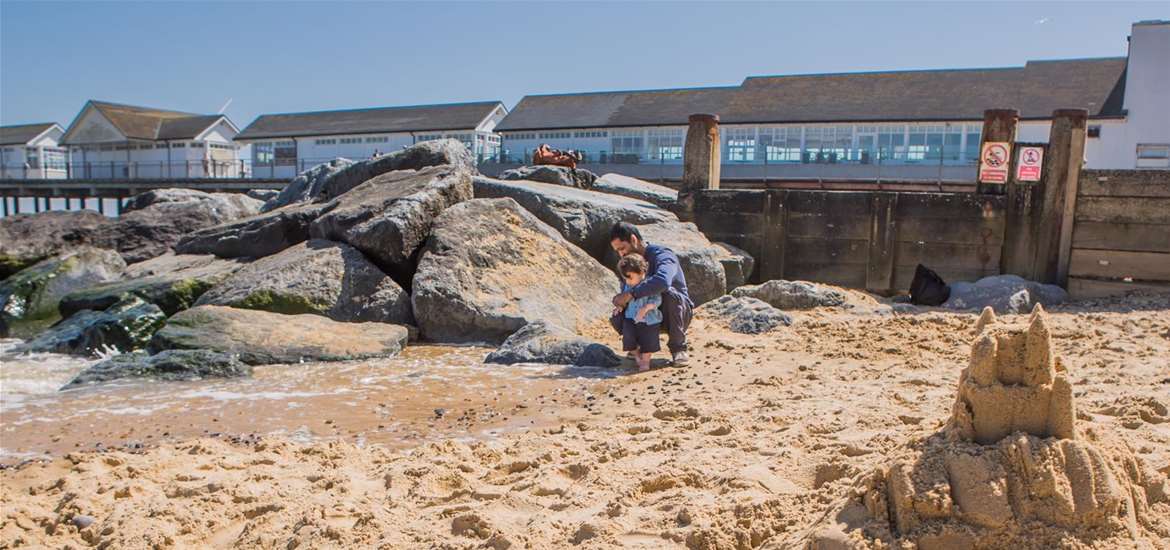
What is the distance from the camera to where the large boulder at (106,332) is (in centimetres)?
842

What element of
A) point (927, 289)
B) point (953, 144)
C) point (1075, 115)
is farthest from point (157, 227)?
point (953, 144)

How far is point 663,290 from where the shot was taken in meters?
7.00

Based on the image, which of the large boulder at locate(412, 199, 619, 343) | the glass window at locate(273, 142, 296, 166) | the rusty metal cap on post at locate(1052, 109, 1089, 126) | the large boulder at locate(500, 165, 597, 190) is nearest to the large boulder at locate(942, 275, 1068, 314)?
the rusty metal cap on post at locate(1052, 109, 1089, 126)

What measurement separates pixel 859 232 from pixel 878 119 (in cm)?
2277

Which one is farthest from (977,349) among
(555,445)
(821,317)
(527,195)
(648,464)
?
(527,195)

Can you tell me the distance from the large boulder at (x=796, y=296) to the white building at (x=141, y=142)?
42454 millimetres

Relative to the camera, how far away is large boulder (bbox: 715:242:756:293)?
1163cm

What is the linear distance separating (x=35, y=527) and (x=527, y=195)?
816 cm

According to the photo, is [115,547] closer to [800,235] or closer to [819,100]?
[800,235]

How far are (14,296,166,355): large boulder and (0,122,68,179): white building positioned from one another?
53.7m

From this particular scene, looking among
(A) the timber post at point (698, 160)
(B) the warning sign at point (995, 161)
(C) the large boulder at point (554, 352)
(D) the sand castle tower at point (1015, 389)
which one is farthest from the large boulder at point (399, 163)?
(D) the sand castle tower at point (1015, 389)

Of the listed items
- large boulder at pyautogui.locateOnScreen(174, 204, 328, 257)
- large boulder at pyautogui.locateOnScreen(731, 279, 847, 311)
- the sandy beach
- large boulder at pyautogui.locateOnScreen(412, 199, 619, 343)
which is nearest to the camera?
the sandy beach

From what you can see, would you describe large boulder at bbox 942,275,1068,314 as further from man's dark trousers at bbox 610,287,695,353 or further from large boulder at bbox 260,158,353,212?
large boulder at bbox 260,158,353,212

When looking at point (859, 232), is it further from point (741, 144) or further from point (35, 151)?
point (35, 151)
